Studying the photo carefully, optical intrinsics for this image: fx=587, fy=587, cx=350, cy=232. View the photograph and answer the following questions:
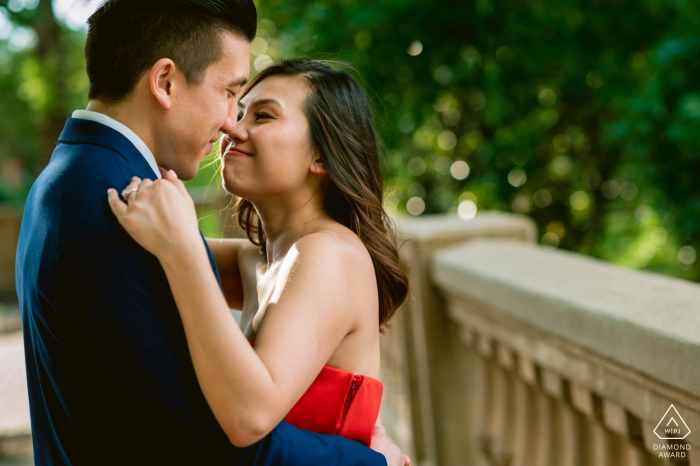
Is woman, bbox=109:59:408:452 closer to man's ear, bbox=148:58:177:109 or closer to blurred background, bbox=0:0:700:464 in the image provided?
man's ear, bbox=148:58:177:109

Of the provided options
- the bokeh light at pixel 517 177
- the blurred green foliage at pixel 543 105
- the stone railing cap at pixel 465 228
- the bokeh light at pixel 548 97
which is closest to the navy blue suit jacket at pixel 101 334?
the blurred green foliage at pixel 543 105

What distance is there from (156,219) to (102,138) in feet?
0.89

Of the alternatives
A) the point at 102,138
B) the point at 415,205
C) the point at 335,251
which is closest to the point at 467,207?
the point at 415,205

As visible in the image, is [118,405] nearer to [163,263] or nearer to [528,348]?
[163,263]

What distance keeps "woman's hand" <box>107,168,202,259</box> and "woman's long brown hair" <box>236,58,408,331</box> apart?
727mm

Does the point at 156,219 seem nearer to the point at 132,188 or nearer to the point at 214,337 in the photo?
the point at 132,188

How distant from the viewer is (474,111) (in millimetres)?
5266

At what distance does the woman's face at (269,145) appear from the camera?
1780 millimetres

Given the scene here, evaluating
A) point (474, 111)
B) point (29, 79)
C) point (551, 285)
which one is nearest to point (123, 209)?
point (551, 285)

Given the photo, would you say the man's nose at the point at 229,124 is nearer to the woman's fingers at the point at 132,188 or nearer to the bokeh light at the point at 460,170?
the woman's fingers at the point at 132,188

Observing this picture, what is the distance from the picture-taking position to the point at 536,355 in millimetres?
2018

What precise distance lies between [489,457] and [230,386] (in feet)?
6.60

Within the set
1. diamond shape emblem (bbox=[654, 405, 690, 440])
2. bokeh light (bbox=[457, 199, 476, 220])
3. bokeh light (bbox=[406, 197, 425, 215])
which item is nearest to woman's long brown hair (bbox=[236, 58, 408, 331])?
diamond shape emblem (bbox=[654, 405, 690, 440])

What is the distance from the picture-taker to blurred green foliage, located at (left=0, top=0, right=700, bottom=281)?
375 centimetres
